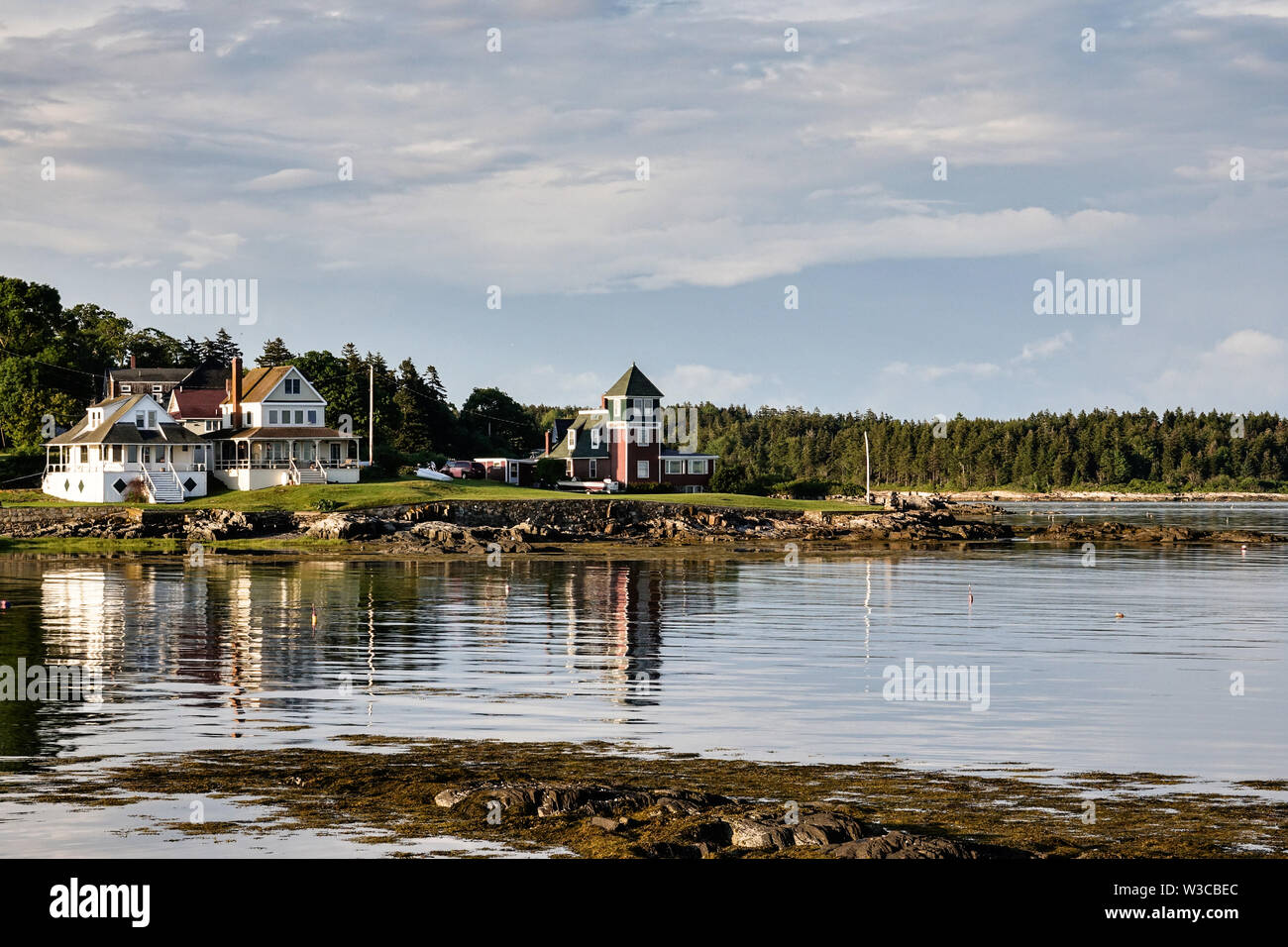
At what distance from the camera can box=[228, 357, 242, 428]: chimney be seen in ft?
327

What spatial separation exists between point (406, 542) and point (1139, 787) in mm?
60784

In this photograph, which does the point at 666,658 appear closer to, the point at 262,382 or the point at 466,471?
the point at 262,382

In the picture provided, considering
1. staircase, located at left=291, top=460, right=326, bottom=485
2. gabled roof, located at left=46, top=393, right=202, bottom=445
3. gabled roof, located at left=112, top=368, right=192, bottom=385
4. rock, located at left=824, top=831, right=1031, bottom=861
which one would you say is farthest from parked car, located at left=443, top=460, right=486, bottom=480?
rock, located at left=824, top=831, right=1031, bottom=861

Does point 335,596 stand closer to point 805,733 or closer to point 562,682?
point 562,682

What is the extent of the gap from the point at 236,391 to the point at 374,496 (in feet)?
77.5

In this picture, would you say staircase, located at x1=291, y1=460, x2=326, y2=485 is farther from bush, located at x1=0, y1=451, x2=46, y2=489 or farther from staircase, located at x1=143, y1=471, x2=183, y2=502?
bush, located at x1=0, y1=451, x2=46, y2=489

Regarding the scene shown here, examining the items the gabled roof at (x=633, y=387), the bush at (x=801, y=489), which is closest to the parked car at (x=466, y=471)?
the gabled roof at (x=633, y=387)

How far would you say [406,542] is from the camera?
74.5 metres

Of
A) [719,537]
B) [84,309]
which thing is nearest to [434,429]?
[84,309]

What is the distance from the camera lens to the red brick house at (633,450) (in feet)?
364

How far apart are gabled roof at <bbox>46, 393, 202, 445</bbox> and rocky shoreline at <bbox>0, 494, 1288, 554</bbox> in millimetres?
10206

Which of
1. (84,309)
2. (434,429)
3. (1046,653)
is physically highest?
(84,309)
